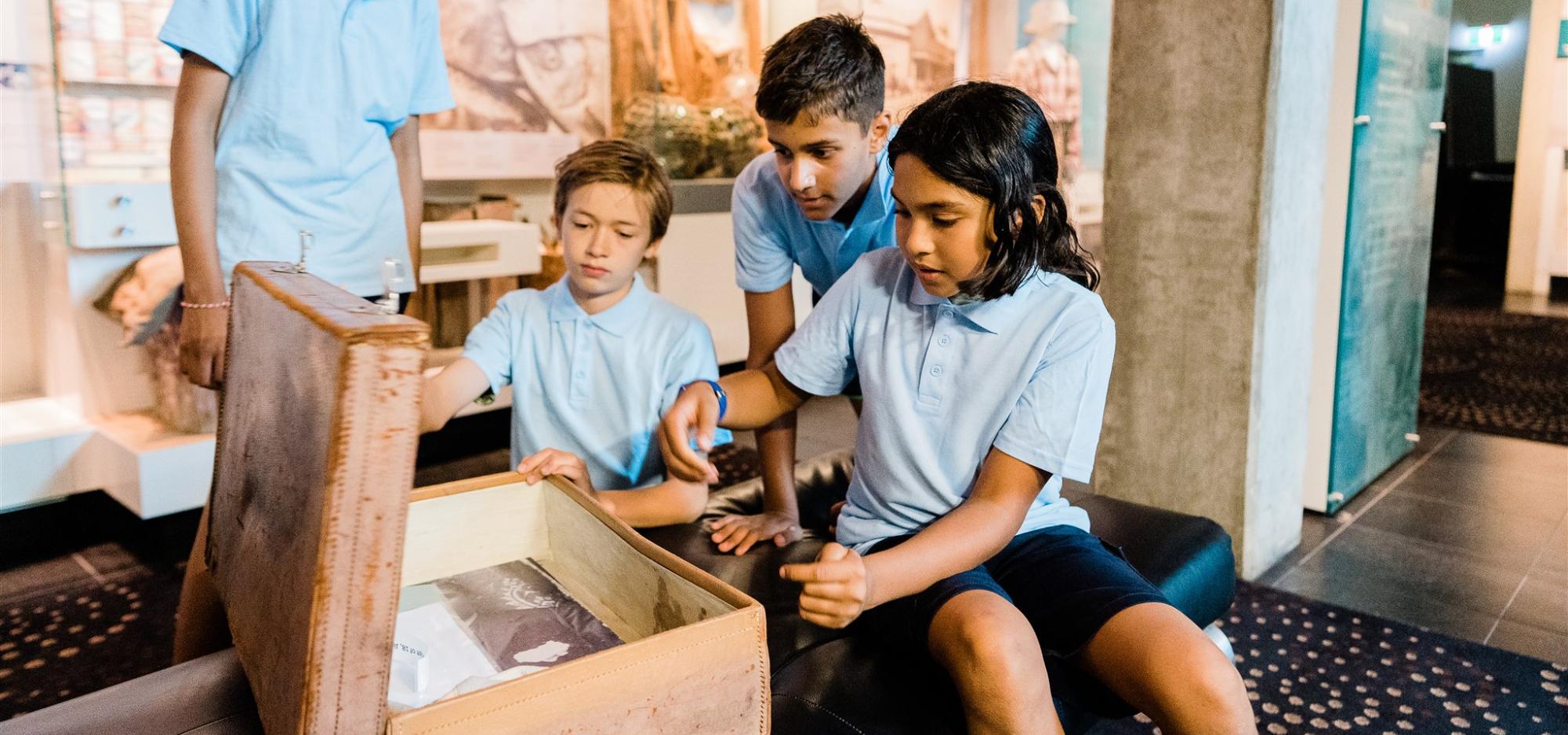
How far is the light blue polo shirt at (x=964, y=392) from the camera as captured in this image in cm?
133

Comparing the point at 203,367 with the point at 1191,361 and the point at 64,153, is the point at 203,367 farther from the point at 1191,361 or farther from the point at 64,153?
the point at 1191,361

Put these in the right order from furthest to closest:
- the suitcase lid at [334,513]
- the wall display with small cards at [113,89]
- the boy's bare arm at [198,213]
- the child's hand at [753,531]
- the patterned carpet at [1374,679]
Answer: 1. the wall display with small cards at [113,89]
2. the patterned carpet at [1374,679]
3. the child's hand at [753,531]
4. the boy's bare arm at [198,213]
5. the suitcase lid at [334,513]

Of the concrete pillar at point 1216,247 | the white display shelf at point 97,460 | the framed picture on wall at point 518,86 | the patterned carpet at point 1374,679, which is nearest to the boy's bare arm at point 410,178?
the white display shelf at point 97,460

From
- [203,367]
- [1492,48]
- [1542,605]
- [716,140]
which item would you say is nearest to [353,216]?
[203,367]

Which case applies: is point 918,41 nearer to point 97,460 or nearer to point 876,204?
point 876,204

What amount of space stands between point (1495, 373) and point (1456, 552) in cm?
322

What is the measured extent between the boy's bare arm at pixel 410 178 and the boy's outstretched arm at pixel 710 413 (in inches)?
26.8

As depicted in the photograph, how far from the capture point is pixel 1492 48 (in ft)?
24.6

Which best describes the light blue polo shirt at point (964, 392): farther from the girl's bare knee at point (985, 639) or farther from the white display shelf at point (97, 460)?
the white display shelf at point (97, 460)

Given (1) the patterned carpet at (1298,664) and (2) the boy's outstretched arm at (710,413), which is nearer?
(2) the boy's outstretched arm at (710,413)

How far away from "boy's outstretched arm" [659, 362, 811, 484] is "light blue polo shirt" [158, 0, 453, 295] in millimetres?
652

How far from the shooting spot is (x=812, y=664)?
1.32 metres

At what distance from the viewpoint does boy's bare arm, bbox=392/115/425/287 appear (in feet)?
6.20

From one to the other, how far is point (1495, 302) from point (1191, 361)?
21.5 feet
